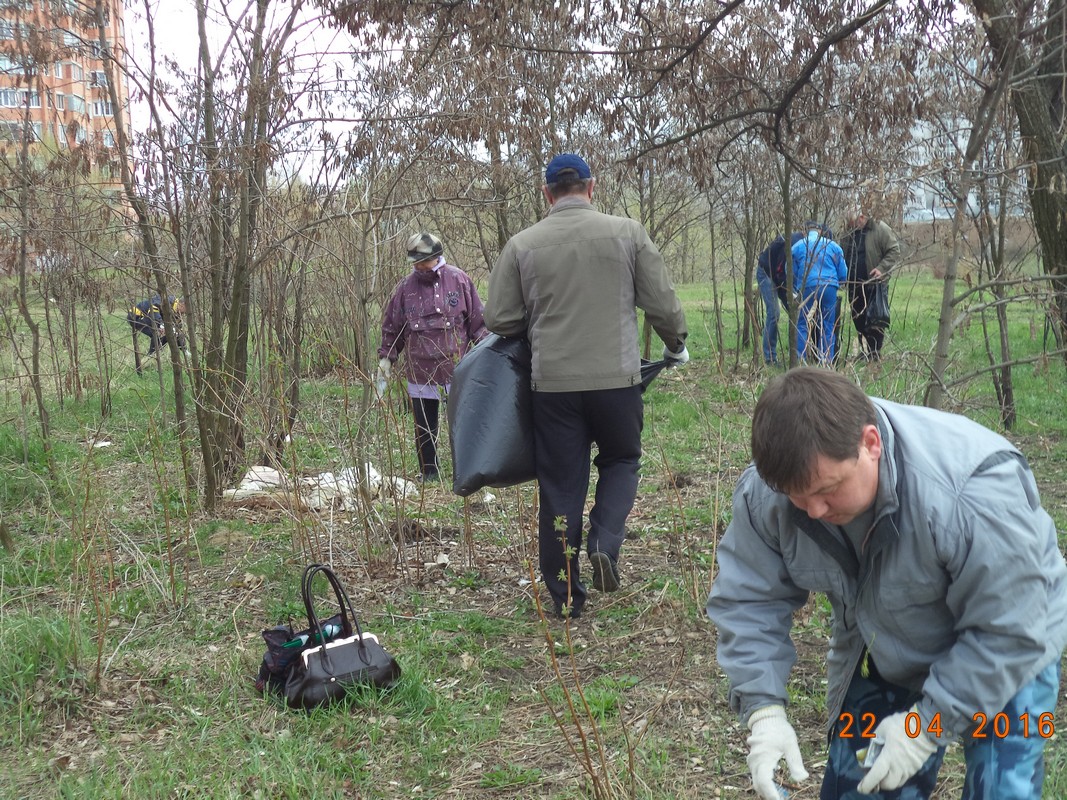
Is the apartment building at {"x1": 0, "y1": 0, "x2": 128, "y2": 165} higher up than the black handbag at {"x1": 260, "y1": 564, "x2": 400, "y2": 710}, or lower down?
higher up

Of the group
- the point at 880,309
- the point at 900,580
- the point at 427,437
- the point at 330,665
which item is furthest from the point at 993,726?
the point at 880,309

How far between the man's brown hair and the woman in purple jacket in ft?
15.1

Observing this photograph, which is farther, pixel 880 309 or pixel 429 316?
pixel 880 309

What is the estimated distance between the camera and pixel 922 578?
1.90m

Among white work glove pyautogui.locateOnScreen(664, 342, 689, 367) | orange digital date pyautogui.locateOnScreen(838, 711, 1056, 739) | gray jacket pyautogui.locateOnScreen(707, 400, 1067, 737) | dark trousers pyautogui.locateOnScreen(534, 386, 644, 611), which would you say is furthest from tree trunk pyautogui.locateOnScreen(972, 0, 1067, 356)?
orange digital date pyautogui.locateOnScreen(838, 711, 1056, 739)

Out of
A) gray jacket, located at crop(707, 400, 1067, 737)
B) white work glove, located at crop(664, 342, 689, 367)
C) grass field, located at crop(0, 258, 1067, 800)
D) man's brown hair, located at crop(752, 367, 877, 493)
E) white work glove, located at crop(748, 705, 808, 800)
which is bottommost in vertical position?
grass field, located at crop(0, 258, 1067, 800)

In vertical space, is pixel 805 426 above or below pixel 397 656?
above

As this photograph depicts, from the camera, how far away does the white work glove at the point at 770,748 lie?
1.95 m

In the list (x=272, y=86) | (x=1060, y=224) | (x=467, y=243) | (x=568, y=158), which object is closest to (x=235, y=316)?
(x=272, y=86)

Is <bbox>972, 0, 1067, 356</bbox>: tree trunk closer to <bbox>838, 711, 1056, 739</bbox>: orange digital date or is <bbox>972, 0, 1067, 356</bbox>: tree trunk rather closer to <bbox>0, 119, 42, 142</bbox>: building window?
<bbox>838, 711, 1056, 739</bbox>: orange digital date

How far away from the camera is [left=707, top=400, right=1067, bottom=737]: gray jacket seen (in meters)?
1.76

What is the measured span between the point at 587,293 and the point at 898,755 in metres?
2.62

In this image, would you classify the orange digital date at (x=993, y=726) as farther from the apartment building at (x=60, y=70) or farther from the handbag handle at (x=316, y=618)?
the apartment building at (x=60, y=70)

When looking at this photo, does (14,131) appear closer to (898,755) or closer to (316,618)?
(316,618)
